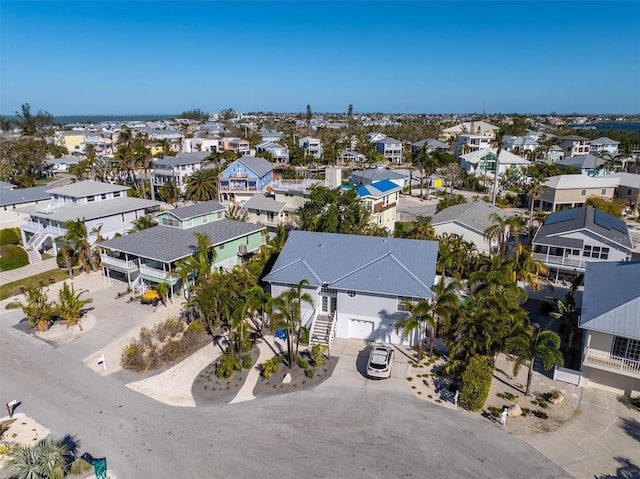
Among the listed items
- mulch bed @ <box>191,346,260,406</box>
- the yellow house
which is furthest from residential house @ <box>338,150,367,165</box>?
the yellow house

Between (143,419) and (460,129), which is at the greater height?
(460,129)

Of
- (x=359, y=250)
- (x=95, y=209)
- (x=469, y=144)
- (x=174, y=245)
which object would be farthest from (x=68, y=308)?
(x=469, y=144)

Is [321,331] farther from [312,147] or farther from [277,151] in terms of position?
[312,147]

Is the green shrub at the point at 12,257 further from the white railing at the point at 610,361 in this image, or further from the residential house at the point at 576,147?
the residential house at the point at 576,147

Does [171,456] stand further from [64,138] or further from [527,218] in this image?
[64,138]

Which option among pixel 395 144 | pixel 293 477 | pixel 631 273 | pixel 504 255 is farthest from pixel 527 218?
pixel 395 144

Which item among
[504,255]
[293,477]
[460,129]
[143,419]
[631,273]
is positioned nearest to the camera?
[293,477]

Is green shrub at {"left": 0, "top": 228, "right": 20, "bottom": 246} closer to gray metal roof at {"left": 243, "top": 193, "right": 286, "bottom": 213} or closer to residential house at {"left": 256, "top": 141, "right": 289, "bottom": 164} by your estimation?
gray metal roof at {"left": 243, "top": 193, "right": 286, "bottom": 213}
